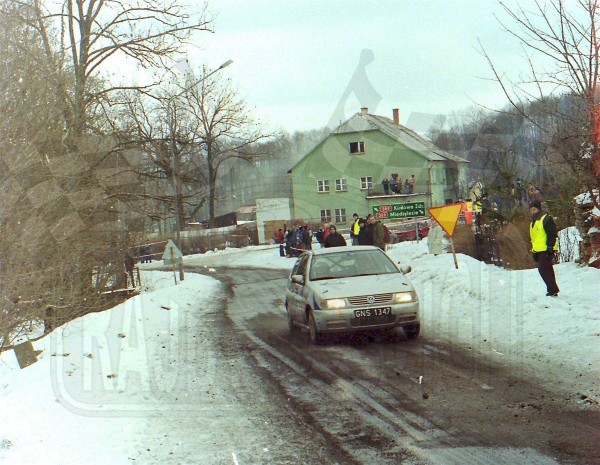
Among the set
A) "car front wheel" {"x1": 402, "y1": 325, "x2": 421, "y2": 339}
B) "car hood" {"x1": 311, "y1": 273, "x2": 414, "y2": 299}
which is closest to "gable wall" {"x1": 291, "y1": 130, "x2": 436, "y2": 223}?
"car hood" {"x1": 311, "y1": 273, "x2": 414, "y2": 299}

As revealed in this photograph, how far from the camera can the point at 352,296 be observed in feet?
37.8

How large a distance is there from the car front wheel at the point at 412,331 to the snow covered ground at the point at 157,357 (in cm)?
28

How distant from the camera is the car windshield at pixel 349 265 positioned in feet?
41.9

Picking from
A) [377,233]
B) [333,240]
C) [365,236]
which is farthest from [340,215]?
[333,240]

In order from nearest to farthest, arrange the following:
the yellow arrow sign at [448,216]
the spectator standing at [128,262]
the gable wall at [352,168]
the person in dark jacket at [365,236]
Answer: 1. the yellow arrow sign at [448,216]
2. the person in dark jacket at [365,236]
3. the spectator standing at [128,262]
4. the gable wall at [352,168]

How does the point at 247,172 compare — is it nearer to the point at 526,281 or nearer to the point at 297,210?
the point at 297,210

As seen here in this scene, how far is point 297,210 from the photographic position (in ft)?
233

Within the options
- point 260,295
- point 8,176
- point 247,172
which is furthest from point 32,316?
point 247,172

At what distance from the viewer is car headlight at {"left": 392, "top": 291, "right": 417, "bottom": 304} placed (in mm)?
11555

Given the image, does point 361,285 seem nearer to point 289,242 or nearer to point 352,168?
point 289,242

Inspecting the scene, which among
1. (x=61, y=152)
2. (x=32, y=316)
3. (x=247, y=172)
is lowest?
(x=32, y=316)

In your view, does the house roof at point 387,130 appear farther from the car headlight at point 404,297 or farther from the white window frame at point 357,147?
the car headlight at point 404,297

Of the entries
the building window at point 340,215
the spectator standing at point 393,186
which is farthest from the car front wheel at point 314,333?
the building window at point 340,215

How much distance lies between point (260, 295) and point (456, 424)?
1602 cm
